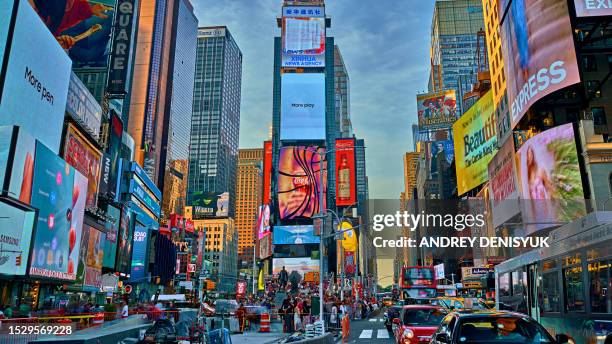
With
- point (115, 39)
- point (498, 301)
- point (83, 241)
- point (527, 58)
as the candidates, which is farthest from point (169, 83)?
point (498, 301)

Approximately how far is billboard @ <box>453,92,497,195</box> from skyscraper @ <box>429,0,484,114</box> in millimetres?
90888

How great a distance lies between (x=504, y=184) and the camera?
57.3 metres

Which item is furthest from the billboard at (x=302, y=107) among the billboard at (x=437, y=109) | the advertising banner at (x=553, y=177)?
the advertising banner at (x=553, y=177)

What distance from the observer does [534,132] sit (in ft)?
172

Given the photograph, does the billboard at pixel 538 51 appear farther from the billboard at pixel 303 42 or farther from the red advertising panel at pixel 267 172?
the red advertising panel at pixel 267 172

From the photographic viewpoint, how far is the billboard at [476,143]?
235 ft

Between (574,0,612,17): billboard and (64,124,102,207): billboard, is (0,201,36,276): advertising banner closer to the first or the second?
(64,124,102,207): billboard

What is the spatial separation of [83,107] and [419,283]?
3527 cm

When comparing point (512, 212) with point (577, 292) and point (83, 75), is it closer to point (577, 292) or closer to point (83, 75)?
point (577, 292)

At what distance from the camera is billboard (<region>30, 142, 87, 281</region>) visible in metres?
30.3

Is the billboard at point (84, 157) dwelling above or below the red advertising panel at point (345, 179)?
below

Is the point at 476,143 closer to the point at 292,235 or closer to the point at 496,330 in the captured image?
the point at 292,235

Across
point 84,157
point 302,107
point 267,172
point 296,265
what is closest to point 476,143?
point 302,107

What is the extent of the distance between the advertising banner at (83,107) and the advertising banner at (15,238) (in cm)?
1834
